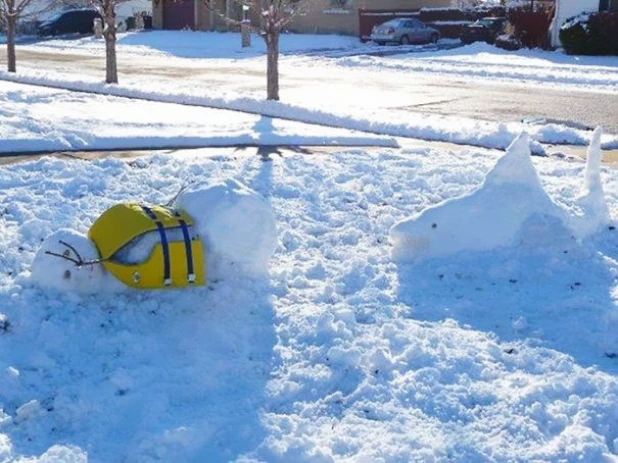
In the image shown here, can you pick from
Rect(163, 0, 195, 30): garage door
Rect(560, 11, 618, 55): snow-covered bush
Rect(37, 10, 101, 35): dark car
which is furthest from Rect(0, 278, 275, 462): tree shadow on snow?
Rect(163, 0, 195, 30): garage door

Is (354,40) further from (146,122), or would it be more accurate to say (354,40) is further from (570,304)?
(570,304)

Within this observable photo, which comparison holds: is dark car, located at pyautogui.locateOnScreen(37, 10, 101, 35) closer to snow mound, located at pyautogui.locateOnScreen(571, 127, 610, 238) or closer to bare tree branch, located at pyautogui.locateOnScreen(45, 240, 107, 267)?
snow mound, located at pyautogui.locateOnScreen(571, 127, 610, 238)

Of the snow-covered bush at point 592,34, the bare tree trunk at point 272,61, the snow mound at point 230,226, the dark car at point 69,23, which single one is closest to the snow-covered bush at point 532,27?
the snow-covered bush at point 592,34

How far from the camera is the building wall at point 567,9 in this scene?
29734 millimetres

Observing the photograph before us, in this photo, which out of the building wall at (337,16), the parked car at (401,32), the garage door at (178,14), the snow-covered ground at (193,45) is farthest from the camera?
the garage door at (178,14)

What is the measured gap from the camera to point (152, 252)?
4902 millimetres

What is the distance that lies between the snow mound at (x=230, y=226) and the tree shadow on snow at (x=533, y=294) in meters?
0.96

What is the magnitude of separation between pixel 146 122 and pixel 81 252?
22.6 ft

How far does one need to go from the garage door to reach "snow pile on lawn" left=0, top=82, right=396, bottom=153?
3374cm

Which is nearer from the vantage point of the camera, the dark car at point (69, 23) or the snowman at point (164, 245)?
the snowman at point (164, 245)

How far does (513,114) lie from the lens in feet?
45.8

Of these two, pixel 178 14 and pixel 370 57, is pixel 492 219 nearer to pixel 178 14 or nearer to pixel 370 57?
pixel 370 57

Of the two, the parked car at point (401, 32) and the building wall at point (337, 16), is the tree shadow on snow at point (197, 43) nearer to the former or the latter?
the building wall at point (337, 16)

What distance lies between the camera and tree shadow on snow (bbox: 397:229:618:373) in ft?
15.9
